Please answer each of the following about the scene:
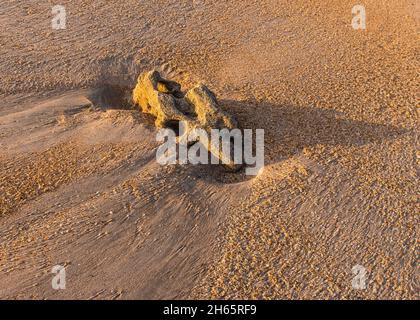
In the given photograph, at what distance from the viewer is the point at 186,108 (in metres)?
4.47

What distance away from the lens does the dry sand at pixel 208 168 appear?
3488mm

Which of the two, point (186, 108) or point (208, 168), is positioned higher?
point (186, 108)

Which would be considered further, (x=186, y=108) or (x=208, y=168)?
(x=186, y=108)

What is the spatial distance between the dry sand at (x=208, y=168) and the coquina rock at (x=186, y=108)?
152 millimetres

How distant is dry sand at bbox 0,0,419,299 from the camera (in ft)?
11.4

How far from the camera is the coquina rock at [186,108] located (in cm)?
426

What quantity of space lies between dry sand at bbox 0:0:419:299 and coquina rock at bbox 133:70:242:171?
0.15 m

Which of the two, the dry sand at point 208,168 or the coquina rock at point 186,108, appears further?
the coquina rock at point 186,108

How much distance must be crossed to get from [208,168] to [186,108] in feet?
1.98

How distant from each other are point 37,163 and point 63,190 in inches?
16.8

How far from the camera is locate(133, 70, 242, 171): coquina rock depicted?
426cm

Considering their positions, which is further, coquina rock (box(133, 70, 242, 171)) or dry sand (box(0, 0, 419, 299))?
coquina rock (box(133, 70, 242, 171))

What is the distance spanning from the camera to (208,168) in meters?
4.23

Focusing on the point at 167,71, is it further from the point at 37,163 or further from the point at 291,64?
the point at 37,163
